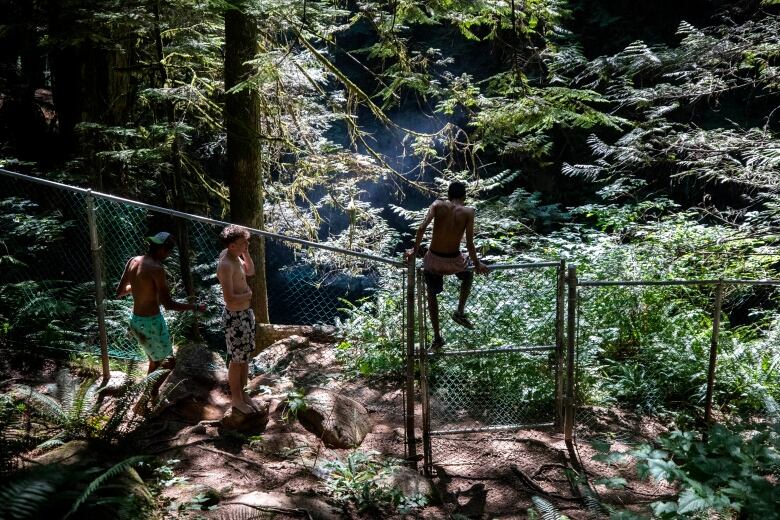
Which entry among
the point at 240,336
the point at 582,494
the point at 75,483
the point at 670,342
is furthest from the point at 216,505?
the point at 670,342

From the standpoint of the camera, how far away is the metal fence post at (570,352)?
5168mm

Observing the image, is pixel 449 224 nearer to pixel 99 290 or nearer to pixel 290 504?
pixel 290 504

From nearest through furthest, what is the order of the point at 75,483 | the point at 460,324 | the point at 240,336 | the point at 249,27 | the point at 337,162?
the point at 75,483 < the point at 240,336 < the point at 460,324 < the point at 249,27 < the point at 337,162

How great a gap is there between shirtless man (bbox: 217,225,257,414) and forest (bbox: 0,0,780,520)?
0.07 m

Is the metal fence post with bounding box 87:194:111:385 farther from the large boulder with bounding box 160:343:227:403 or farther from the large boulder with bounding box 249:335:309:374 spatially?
the large boulder with bounding box 249:335:309:374

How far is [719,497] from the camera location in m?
3.08

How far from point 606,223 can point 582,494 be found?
18.2 feet

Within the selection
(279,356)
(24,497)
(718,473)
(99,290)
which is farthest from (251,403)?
(718,473)

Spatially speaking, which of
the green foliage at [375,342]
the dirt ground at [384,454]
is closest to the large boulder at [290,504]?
the dirt ground at [384,454]

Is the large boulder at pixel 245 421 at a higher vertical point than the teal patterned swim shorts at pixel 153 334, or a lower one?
lower

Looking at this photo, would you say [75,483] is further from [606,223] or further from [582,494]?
[606,223]

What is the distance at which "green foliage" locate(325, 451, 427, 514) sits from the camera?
4.29 meters

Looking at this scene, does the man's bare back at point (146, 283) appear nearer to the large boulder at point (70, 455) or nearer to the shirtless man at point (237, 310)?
the shirtless man at point (237, 310)

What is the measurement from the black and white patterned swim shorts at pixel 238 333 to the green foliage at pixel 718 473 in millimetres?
3117
